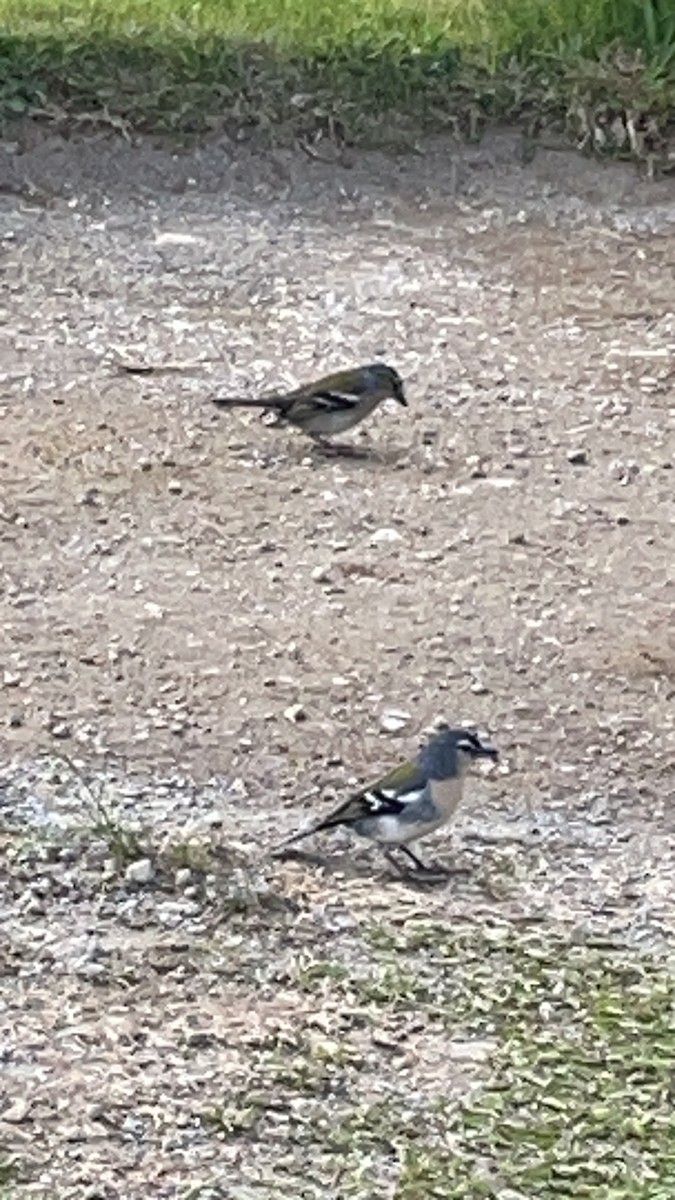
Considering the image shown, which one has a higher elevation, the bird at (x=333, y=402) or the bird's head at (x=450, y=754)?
the bird's head at (x=450, y=754)

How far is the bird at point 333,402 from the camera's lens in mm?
8250

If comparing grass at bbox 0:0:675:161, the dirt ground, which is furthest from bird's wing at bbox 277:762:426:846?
grass at bbox 0:0:675:161

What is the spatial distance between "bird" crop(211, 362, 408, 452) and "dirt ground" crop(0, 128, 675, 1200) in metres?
0.10

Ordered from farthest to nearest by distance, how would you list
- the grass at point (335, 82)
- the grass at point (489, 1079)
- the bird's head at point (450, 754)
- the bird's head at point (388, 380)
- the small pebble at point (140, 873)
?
the grass at point (335, 82), the bird's head at point (388, 380), the bird's head at point (450, 754), the small pebble at point (140, 873), the grass at point (489, 1079)

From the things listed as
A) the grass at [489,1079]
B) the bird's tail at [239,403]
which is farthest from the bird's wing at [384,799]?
the bird's tail at [239,403]

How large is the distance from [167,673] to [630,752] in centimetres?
115

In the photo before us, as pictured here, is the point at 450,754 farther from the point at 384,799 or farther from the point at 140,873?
the point at 140,873

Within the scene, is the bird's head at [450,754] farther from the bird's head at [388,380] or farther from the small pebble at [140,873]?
the bird's head at [388,380]

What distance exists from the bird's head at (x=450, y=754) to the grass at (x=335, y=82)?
579 centimetres

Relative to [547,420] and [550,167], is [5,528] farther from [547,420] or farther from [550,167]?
[550,167]

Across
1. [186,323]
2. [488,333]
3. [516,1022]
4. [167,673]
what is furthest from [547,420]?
[516,1022]

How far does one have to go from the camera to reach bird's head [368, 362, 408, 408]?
839 centimetres

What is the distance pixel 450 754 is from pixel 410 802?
203 millimetres

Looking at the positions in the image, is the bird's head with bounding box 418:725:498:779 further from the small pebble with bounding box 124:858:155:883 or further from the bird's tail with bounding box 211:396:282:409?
the bird's tail with bounding box 211:396:282:409
